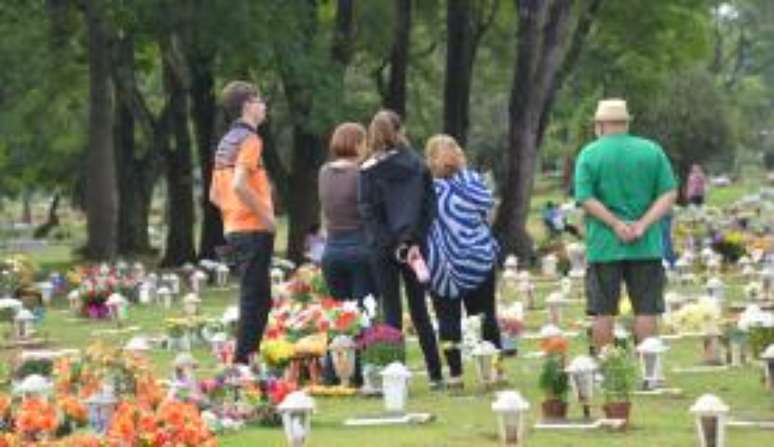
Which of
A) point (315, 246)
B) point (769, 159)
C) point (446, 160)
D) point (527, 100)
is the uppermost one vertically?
point (769, 159)

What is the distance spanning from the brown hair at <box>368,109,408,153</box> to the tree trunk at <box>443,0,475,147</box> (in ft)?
85.2

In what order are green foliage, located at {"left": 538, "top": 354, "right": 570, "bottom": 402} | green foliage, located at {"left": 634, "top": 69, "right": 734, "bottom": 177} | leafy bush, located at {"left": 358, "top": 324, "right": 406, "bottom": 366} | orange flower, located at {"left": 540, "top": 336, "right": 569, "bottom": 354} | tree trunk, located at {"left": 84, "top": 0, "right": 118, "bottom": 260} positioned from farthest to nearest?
green foliage, located at {"left": 634, "top": 69, "right": 734, "bottom": 177}, tree trunk, located at {"left": 84, "top": 0, "right": 118, "bottom": 260}, leafy bush, located at {"left": 358, "top": 324, "right": 406, "bottom": 366}, orange flower, located at {"left": 540, "top": 336, "right": 569, "bottom": 354}, green foliage, located at {"left": 538, "top": 354, "right": 570, "bottom": 402}

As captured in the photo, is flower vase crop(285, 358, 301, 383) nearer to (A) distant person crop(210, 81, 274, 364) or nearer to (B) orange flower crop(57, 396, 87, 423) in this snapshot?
(A) distant person crop(210, 81, 274, 364)

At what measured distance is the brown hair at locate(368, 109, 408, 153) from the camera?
13.9 metres

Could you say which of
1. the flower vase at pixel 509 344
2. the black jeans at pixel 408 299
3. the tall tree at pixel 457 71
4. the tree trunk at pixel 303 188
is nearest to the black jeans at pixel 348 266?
the black jeans at pixel 408 299

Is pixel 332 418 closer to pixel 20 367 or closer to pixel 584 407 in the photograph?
pixel 584 407

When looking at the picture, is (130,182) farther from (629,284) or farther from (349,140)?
(629,284)

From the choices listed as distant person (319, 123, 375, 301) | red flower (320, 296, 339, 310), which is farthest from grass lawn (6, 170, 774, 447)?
distant person (319, 123, 375, 301)

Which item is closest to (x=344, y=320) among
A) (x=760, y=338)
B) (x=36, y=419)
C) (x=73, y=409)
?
(x=760, y=338)

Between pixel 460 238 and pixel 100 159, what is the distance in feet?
78.1

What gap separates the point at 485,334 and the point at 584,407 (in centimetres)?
Result: 300

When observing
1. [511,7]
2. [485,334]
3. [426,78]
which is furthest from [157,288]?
[426,78]

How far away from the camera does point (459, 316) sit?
14.4m

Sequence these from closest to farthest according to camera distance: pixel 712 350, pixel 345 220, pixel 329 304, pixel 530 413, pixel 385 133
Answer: pixel 530 413
pixel 385 133
pixel 329 304
pixel 345 220
pixel 712 350
